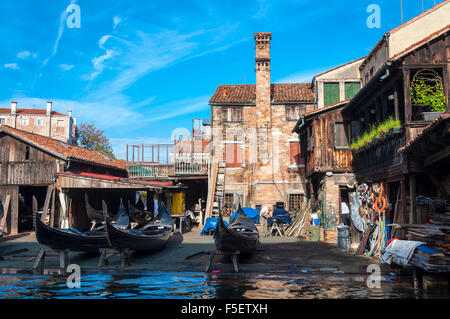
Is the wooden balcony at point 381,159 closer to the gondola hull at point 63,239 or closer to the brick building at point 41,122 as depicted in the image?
the gondola hull at point 63,239

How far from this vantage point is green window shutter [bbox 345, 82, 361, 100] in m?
19.8

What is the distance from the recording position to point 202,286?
8.68 meters

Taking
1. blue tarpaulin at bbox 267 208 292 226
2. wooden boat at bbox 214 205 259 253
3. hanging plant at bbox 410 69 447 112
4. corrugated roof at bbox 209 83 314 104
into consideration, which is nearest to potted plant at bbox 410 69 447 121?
hanging plant at bbox 410 69 447 112

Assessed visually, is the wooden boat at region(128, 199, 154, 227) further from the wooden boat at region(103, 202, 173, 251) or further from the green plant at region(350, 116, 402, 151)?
the green plant at region(350, 116, 402, 151)

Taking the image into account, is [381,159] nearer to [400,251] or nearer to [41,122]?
[400,251]

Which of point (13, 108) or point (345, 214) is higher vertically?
point (13, 108)

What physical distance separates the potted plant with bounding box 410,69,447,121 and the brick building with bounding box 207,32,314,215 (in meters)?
12.8

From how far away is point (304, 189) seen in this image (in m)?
23.3

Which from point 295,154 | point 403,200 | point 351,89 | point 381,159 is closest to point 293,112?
point 295,154

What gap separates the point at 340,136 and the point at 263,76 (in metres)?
9.18

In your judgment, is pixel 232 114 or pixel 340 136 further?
pixel 232 114
